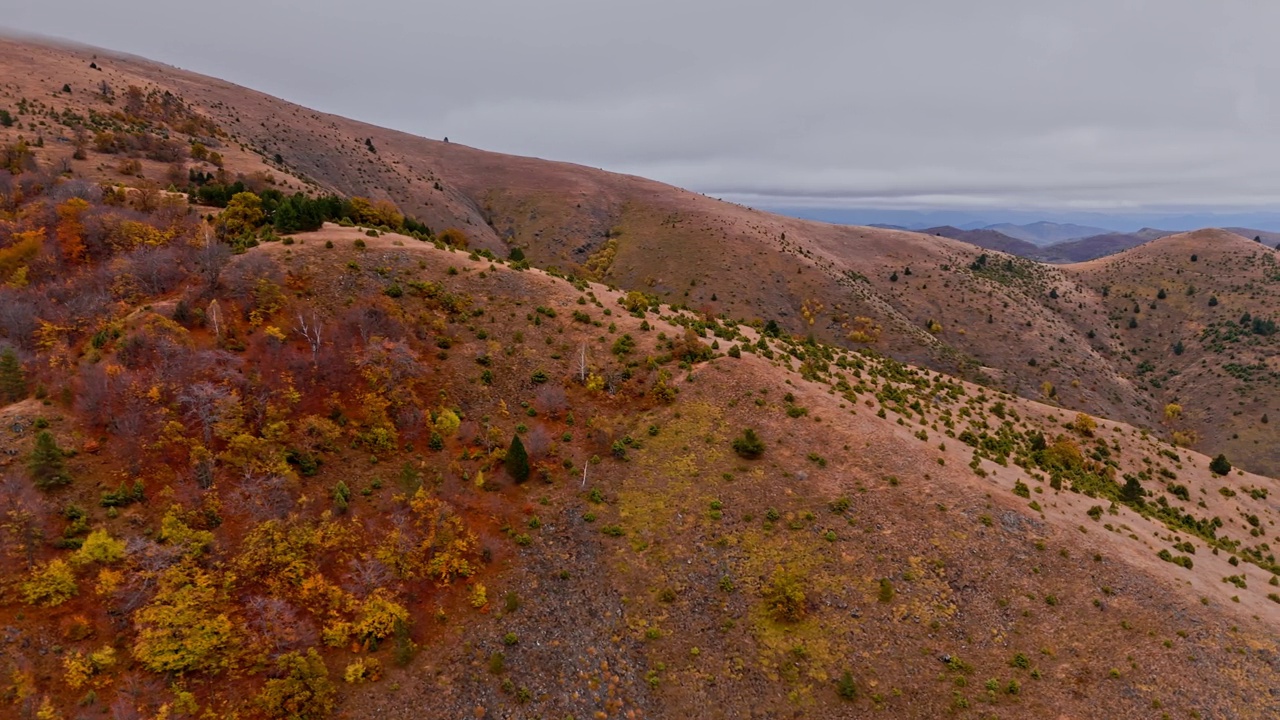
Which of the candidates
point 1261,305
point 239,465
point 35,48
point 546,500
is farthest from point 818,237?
point 35,48

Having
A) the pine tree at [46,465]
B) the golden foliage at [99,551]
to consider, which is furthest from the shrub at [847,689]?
the pine tree at [46,465]

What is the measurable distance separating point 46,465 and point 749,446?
34.3m

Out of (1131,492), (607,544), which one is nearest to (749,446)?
(607,544)

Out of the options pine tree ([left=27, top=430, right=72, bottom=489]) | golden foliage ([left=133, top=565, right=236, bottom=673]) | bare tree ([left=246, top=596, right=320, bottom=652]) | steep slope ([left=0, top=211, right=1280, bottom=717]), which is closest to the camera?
golden foliage ([left=133, top=565, right=236, bottom=673])

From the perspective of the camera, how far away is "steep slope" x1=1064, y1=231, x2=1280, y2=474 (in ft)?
273

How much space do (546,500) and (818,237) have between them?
136 metres

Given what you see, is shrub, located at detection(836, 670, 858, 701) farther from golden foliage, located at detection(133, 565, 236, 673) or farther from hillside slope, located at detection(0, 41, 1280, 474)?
hillside slope, located at detection(0, 41, 1280, 474)

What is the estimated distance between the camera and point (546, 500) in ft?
98.9

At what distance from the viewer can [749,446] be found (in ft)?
110

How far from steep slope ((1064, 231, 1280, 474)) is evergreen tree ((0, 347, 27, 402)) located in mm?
125123

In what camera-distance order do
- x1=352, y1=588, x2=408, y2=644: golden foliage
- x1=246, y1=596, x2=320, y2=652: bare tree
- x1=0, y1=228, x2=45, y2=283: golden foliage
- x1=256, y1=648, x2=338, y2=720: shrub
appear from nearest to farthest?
x1=256, y1=648, x2=338, y2=720: shrub → x1=246, y1=596, x2=320, y2=652: bare tree → x1=352, y1=588, x2=408, y2=644: golden foliage → x1=0, y1=228, x2=45, y2=283: golden foliage

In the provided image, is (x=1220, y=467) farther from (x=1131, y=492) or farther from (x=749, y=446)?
(x=749, y=446)

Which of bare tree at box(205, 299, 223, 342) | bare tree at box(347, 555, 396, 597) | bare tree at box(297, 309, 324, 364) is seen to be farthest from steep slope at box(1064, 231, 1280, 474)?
bare tree at box(205, 299, 223, 342)

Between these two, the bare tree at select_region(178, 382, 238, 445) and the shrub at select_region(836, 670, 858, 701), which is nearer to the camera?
the shrub at select_region(836, 670, 858, 701)
